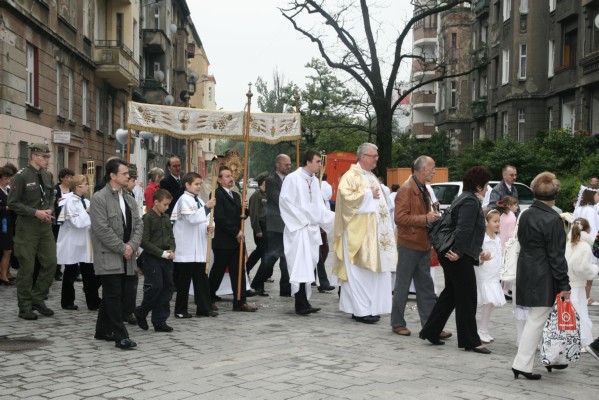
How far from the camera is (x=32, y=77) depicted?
23.6 meters

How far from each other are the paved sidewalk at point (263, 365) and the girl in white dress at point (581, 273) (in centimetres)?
37

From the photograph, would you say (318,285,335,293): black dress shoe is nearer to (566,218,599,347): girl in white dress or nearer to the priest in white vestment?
the priest in white vestment

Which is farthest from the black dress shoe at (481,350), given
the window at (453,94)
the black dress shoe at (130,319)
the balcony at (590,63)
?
the window at (453,94)

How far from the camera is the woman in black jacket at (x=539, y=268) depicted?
662 centimetres

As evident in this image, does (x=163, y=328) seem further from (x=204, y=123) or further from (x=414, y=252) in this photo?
(x=204, y=123)

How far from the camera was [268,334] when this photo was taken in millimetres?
8688

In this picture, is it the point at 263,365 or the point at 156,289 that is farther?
the point at 156,289

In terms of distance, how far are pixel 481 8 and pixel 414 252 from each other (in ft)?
131

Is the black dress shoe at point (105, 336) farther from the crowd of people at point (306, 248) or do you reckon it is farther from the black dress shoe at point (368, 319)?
the black dress shoe at point (368, 319)

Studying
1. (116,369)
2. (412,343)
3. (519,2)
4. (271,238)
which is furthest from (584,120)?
(116,369)

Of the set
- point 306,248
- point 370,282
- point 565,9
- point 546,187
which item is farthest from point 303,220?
point 565,9

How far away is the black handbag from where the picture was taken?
25.8 feet

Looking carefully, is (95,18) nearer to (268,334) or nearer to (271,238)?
(271,238)

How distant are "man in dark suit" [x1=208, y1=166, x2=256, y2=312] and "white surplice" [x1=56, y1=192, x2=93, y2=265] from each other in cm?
165
